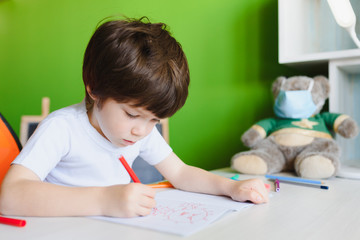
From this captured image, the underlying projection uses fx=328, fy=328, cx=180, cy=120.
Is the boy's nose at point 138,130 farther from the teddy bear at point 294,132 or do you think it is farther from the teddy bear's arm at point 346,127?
the teddy bear's arm at point 346,127

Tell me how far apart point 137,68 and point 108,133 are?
143 mm

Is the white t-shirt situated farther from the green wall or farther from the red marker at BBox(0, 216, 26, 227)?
the green wall

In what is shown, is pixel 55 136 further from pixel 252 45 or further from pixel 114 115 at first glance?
pixel 252 45

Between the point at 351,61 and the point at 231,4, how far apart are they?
47 centimetres

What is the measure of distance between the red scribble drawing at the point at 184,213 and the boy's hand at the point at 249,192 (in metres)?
0.07

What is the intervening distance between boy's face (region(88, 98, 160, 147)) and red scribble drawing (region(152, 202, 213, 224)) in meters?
0.13

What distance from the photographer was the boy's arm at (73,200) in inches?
17.5

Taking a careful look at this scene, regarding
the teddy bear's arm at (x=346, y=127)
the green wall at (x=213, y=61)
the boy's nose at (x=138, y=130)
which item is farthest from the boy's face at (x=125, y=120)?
the green wall at (x=213, y=61)

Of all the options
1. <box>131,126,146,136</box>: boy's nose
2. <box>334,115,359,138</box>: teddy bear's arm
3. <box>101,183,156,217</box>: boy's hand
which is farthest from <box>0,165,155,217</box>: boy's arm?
<box>334,115,359,138</box>: teddy bear's arm

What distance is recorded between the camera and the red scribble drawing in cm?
43

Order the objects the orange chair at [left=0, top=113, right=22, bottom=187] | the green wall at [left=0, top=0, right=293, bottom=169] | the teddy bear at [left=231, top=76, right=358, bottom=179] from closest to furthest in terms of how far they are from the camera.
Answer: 1. the orange chair at [left=0, top=113, right=22, bottom=187]
2. the teddy bear at [left=231, top=76, right=358, bottom=179]
3. the green wall at [left=0, top=0, right=293, bottom=169]

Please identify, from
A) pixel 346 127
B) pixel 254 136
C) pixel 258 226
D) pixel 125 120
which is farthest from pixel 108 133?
pixel 346 127

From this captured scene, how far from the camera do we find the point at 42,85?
1829 mm

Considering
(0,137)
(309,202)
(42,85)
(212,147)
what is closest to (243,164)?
(309,202)
